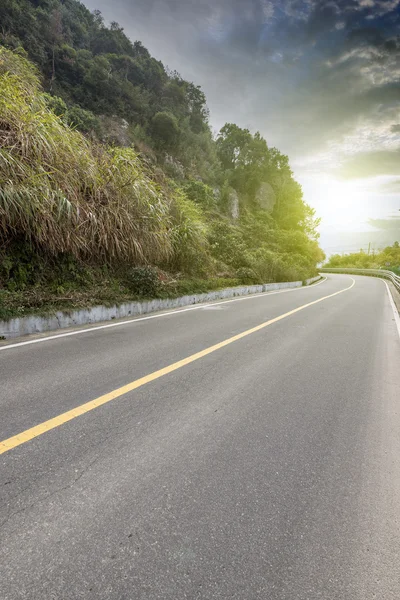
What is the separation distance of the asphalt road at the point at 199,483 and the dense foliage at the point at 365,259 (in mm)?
62566

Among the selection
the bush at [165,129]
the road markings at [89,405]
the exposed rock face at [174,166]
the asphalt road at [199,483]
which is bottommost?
the asphalt road at [199,483]

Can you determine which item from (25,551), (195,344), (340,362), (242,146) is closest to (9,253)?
(195,344)

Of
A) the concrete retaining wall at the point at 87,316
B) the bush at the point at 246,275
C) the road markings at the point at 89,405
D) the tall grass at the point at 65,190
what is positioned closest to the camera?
the road markings at the point at 89,405

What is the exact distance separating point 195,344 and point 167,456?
2.83 m

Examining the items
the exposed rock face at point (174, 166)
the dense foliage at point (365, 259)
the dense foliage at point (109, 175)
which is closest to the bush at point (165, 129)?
the dense foliage at point (109, 175)

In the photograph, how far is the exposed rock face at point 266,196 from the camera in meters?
40.5

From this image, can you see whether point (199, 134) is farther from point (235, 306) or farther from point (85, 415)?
point (85, 415)

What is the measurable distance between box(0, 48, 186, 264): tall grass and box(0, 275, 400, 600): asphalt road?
10.2 ft

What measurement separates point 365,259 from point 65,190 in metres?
69.8

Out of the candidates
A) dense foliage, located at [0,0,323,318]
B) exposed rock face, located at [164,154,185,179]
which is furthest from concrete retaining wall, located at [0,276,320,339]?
exposed rock face, located at [164,154,185,179]

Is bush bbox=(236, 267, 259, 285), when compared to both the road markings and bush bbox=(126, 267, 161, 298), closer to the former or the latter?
bush bbox=(126, 267, 161, 298)

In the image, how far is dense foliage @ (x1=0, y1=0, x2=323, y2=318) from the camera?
6268 millimetres

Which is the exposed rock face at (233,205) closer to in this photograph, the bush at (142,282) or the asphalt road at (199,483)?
the bush at (142,282)

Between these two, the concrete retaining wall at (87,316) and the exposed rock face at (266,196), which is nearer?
the concrete retaining wall at (87,316)
